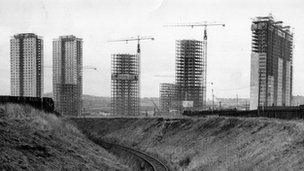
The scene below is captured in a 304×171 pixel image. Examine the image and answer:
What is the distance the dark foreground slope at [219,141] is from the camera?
31.2 metres

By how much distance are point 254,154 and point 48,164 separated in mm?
16719

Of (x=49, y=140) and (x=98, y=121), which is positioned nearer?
(x=49, y=140)

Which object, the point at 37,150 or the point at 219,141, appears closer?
the point at 37,150

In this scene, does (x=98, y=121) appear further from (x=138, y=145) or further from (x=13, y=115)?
(x=13, y=115)

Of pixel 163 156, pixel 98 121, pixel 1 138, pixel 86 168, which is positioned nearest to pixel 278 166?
pixel 86 168

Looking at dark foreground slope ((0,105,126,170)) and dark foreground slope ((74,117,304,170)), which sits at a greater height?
dark foreground slope ((0,105,126,170))

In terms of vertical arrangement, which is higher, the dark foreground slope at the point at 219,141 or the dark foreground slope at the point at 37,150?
the dark foreground slope at the point at 37,150

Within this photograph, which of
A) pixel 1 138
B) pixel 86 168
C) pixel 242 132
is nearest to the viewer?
pixel 1 138

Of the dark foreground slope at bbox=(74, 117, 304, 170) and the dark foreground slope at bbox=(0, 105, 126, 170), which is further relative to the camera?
the dark foreground slope at bbox=(74, 117, 304, 170)

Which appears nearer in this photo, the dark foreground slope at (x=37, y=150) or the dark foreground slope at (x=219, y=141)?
the dark foreground slope at (x=37, y=150)

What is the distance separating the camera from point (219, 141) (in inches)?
1838

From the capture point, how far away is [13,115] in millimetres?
33344

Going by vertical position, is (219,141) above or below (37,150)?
below

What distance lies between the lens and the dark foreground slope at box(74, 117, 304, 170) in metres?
31.2
